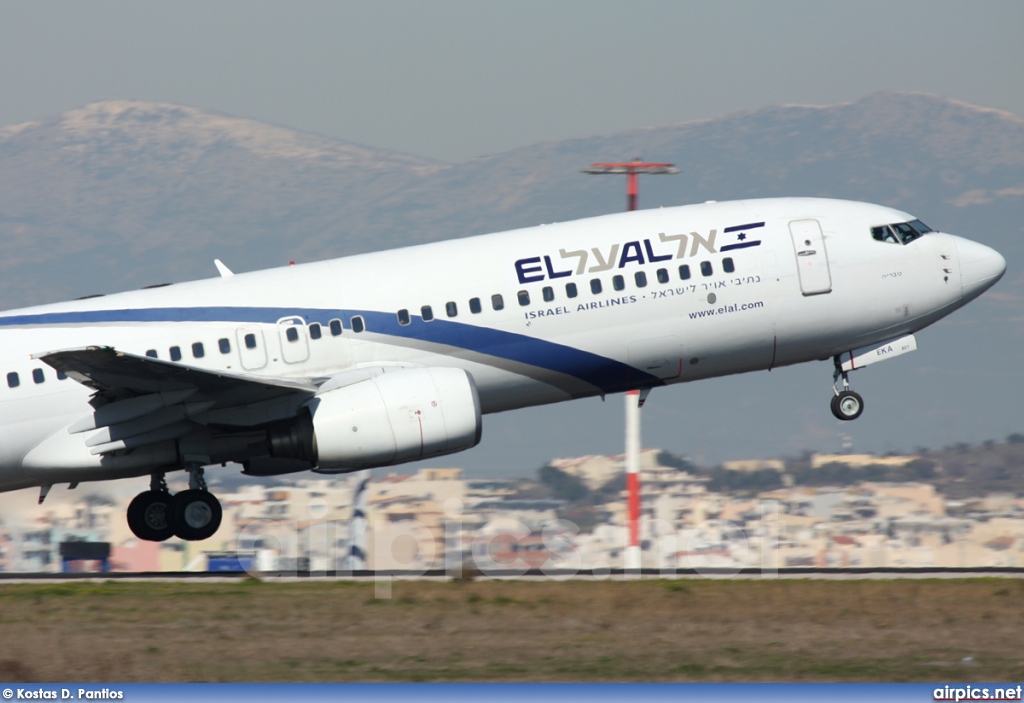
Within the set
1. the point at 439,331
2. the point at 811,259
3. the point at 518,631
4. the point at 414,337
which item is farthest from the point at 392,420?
the point at 811,259

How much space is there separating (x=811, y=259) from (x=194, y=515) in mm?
12675

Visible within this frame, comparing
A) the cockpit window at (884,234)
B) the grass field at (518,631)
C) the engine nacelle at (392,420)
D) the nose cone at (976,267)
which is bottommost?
the grass field at (518,631)

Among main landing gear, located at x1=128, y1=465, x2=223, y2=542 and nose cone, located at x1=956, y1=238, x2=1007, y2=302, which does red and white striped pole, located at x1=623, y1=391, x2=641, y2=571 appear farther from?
main landing gear, located at x1=128, y1=465, x2=223, y2=542

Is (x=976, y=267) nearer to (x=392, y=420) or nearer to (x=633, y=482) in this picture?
(x=392, y=420)

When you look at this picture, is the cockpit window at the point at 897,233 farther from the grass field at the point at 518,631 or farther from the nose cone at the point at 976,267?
the grass field at the point at 518,631

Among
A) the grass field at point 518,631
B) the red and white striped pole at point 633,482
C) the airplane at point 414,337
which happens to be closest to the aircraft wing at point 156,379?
the airplane at point 414,337

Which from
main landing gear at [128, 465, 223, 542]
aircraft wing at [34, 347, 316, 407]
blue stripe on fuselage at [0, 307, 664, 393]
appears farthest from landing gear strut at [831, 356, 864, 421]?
main landing gear at [128, 465, 223, 542]

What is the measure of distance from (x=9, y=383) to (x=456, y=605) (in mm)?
9152

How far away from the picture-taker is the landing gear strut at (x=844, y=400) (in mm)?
26953

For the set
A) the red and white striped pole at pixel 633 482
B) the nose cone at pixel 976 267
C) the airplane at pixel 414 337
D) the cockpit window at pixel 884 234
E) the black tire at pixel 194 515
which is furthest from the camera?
the red and white striped pole at pixel 633 482

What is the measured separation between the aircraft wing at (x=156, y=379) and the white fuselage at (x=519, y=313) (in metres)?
0.71

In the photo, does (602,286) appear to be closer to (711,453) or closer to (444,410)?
(444,410)

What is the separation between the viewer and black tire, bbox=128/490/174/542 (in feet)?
85.6

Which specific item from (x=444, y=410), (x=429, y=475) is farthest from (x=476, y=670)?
(x=429, y=475)
